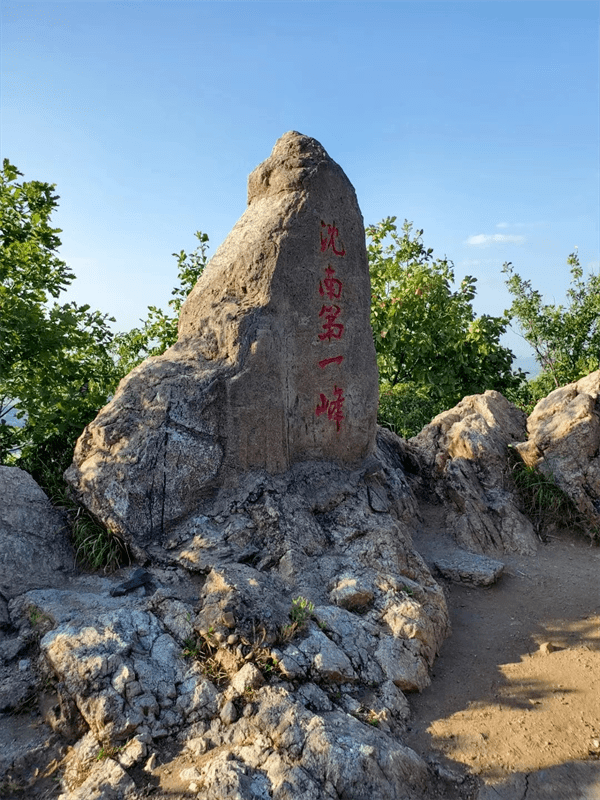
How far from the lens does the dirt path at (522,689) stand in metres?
4.26

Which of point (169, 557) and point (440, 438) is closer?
point (169, 557)

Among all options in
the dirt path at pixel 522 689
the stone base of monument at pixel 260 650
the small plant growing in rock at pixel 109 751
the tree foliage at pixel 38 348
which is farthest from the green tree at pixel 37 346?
the dirt path at pixel 522 689

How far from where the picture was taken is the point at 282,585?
19.0ft

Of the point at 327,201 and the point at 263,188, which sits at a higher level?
the point at 263,188

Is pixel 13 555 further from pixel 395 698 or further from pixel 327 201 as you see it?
pixel 327 201

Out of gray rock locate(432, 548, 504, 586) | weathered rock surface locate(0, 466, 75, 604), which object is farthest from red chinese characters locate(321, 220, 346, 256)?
weathered rock surface locate(0, 466, 75, 604)

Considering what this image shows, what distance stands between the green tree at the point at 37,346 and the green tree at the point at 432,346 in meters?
6.47

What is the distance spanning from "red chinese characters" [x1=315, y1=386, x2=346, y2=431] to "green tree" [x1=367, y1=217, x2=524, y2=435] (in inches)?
198

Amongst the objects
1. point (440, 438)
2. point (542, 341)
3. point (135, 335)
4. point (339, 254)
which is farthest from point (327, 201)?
point (542, 341)

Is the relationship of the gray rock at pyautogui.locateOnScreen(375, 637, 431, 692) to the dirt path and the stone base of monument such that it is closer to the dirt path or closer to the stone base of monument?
the stone base of monument

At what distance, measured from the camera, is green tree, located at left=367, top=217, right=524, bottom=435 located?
12805 millimetres

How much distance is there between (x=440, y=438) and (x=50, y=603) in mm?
6577

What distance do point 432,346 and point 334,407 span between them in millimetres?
6182

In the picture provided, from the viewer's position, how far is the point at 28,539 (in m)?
6.16
